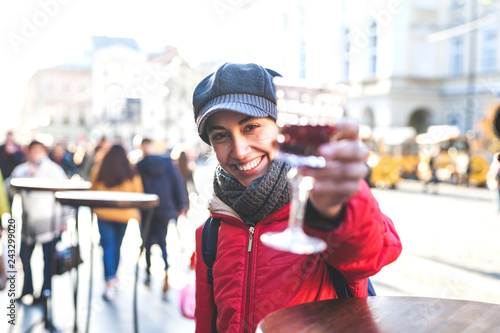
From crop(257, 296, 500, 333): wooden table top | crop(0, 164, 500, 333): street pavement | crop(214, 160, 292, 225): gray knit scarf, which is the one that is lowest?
crop(0, 164, 500, 333): street pavement

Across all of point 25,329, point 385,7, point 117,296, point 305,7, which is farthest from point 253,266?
point 385,7

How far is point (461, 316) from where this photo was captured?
1176 millimetres

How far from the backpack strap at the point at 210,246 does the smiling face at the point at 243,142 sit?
220 mm

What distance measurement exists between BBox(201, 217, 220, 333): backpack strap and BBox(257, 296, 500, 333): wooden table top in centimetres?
51

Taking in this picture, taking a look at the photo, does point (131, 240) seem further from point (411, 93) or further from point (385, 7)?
point (411, 93)

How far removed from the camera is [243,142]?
1.52 meters

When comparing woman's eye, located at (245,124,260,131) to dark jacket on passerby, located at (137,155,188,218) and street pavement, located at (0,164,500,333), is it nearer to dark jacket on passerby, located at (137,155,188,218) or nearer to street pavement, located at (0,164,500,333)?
street pavement, located at (0,164,500,333)

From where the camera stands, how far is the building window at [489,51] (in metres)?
30.6

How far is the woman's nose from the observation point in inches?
59.1

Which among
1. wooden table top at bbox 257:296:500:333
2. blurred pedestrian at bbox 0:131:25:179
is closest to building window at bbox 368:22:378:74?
blurred pedestrian at bbox 0:131:25:179

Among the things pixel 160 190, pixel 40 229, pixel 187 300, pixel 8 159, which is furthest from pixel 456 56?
pixel 40 229

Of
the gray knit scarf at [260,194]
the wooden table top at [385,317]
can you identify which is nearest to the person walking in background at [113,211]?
the gray knit scarf at [260,194]

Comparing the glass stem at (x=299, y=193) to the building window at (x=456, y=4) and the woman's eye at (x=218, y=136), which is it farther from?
the building window at (x=456, y=4)

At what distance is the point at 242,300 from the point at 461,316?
2.14 feet
